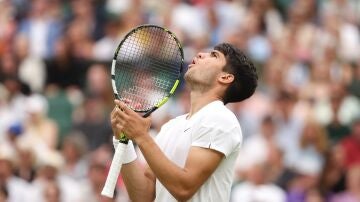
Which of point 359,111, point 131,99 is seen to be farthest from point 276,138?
point 131,99

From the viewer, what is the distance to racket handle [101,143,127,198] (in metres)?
6.16

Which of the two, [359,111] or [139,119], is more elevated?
[139,119]

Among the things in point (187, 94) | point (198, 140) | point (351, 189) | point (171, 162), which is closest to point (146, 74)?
point (198, 140)

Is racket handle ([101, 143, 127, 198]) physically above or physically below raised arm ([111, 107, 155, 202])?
above

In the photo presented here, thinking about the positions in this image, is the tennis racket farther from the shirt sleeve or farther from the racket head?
the shirt sleeve

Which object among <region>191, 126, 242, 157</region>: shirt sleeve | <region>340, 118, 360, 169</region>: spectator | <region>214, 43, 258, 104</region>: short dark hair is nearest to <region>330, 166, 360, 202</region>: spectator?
<region>340, 118, 360, 169</region>: spectator

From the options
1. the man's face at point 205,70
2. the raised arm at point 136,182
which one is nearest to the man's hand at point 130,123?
the raised arm at point 136,182

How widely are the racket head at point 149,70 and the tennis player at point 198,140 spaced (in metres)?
0.20

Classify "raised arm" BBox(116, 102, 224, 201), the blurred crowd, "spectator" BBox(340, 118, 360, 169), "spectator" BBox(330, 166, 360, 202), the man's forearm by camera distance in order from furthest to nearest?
1. "spectator" BBox(340, 118, 360, 169)
2. the blurred crowd
3. "spectator" BBox(330, 166, 360, 202)
4. the man's forearm
5. "raised arm" BBox(116, 102, 224, 201)

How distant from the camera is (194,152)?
616cm

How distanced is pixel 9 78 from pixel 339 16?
464 centimetres

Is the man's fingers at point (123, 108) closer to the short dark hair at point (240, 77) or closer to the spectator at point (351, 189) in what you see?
the short dark hair at point (240, 77)

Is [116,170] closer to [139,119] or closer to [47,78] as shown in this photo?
[139,119]

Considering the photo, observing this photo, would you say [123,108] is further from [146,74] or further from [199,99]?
[146,74]
